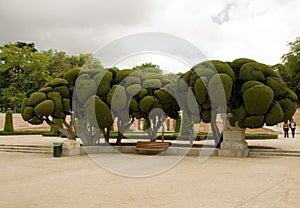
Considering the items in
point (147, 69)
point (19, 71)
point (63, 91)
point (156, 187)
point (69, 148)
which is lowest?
point (156, 187)

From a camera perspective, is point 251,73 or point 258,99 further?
point 251,73

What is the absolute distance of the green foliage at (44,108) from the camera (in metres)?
14.7

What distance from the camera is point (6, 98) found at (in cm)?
4303

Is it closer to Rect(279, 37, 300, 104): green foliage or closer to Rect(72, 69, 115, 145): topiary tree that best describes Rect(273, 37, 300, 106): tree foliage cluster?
Rect(279, 37, 300, 104): green foliage

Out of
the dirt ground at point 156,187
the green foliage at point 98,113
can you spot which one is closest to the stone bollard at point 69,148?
the green foliage at point 98,113

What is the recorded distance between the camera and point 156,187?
7.63 meters

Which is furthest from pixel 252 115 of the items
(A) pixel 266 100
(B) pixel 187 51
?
(B) pixel 187 51

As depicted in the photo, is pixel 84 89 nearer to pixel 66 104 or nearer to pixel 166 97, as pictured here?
pixel 66 104

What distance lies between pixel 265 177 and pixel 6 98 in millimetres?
40690

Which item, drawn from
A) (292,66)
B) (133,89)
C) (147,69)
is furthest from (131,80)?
(292,66)

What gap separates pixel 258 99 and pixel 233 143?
240 cm

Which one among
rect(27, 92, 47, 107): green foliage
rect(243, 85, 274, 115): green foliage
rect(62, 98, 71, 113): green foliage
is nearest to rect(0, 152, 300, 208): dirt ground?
rect(243, 85, 274, 115): green foliage

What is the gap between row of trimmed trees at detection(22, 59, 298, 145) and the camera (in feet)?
43.5

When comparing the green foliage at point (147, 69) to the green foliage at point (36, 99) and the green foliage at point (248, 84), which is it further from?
the green foliage at point (248, 84)
